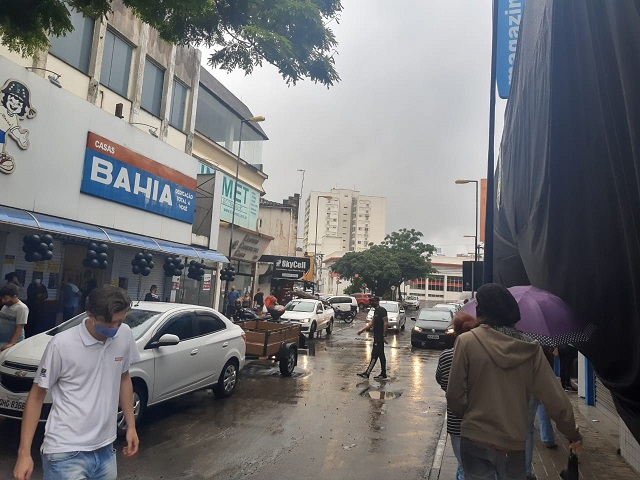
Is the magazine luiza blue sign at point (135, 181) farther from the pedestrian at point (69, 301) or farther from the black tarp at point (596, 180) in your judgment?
the black tarp at point (596, 180)

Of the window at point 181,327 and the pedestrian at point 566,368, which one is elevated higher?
the window at point 181,327

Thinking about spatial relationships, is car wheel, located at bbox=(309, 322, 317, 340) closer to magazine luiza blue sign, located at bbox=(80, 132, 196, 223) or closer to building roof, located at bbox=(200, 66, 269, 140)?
magazine luiza blue sign, located at bbox=(80, 132, 196, 223)

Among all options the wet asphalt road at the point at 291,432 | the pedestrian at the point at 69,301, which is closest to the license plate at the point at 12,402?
the wet asphalt road at the point at 291,432

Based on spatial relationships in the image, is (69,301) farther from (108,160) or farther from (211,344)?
(211,344)

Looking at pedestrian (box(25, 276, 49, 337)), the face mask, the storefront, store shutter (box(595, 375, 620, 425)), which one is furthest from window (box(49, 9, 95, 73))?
store shutter (box(595, 375, 620, 425))

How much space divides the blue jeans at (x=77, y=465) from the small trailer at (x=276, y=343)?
7.49 m

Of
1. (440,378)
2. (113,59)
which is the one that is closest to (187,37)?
(440,378)

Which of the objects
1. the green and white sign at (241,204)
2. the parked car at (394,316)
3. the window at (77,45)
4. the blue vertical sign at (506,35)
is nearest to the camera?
the blue vertical sign at (506,35)

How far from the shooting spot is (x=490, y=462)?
2.94m

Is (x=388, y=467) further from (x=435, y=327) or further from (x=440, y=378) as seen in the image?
(x=435, y=327)

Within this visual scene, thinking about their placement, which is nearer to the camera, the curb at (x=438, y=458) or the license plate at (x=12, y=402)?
the curb at (x=438, y=458)

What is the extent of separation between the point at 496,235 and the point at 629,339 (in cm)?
559

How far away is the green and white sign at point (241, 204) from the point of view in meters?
24.5

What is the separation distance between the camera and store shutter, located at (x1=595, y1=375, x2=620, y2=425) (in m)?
6.95
